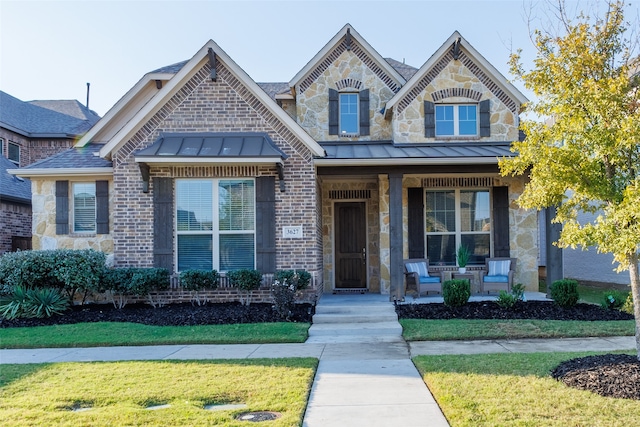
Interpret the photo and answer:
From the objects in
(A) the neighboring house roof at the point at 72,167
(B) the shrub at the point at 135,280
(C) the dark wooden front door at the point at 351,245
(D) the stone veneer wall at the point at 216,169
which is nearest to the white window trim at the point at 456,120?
(C) the dark wooden front door at the point at 351,245

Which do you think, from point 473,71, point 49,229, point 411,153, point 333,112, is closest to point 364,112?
point 333,112

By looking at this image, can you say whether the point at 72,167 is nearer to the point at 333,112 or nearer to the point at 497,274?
the point at 333,112

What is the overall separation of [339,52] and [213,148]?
5206mm

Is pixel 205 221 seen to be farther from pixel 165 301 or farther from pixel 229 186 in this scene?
pixel 165 301

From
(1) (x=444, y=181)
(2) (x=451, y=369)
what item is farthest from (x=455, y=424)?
(1) (x=444, y=181)

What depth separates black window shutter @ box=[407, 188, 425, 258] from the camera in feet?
43.7

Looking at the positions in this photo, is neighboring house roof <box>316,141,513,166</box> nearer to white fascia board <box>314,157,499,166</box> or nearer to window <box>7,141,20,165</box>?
white fascia board <box>314,157,499,166</box>

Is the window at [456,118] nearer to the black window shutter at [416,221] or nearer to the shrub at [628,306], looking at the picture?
the black window shutter at [416,221]

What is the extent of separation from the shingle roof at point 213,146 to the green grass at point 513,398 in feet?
19.5

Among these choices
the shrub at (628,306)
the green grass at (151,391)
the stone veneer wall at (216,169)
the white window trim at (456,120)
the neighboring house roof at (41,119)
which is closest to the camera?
the green grass at (151,391)

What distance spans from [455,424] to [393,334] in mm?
4717

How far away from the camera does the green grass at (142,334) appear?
8.64m

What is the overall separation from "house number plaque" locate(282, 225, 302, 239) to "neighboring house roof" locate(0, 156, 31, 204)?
28.7 feet

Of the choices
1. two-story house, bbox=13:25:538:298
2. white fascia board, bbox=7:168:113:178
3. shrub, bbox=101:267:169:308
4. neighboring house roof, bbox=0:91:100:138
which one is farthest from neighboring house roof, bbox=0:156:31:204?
shrub, bbox=101:267:169:308
